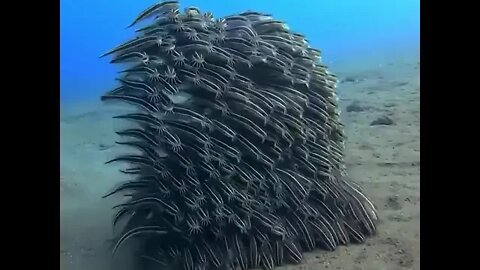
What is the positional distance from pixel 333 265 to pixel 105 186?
0.81 m

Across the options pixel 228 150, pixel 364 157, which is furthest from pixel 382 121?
pixel 228 150

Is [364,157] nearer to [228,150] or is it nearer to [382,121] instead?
[382,121]

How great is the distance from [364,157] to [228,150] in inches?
18.1

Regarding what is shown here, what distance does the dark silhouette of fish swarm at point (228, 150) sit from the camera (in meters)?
1.89

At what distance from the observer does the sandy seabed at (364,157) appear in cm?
191

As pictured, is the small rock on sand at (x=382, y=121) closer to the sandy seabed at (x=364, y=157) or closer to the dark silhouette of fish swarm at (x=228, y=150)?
the sandy seabed at (x=364, y=157)

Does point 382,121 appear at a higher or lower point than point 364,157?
higher

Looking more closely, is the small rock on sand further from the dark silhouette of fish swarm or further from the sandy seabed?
the dark silhouette of fish swarm

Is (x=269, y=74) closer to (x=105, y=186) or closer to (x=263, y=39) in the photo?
(x=263, y=39)

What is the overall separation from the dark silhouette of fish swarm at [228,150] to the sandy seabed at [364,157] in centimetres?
4

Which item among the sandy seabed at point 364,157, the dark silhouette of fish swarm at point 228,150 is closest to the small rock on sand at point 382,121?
the sandy seabed at point 364,157

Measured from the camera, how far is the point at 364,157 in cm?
193

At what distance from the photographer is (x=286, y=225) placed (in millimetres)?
1917
